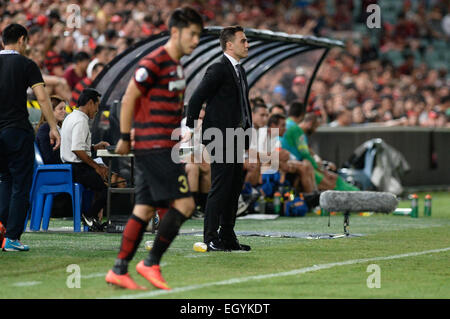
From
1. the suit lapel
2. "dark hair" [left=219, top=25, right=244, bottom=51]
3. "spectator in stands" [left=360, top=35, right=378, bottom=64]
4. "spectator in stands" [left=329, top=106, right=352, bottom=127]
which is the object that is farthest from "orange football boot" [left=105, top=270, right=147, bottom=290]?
"spectator in stands" [left=360, top=35, right=378, bottom=64]

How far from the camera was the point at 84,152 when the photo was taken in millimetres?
11781

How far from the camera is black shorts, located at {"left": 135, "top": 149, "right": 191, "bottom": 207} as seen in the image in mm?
7023

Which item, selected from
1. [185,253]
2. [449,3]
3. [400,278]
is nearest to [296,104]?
[185,253]

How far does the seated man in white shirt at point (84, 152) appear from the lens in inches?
463

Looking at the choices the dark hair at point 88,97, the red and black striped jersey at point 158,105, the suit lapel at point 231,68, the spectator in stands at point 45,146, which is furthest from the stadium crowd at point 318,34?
the red and black striped jersey at point 158,105

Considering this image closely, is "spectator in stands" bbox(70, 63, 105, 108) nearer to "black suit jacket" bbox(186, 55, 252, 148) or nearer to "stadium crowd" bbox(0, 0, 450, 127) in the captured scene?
"stadium crowd" bbox(0, 0, 450, 127)

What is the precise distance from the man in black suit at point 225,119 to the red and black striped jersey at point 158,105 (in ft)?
6.82

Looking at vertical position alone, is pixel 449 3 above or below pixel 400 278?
above

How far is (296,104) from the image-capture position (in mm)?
15305

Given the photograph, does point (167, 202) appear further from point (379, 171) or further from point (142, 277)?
point (379, 171)

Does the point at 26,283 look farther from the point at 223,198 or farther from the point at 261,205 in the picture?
the point at 261,205

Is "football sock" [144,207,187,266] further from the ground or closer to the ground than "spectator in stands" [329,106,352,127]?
closer to the ground

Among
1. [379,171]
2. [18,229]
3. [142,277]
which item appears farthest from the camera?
[379,171]
